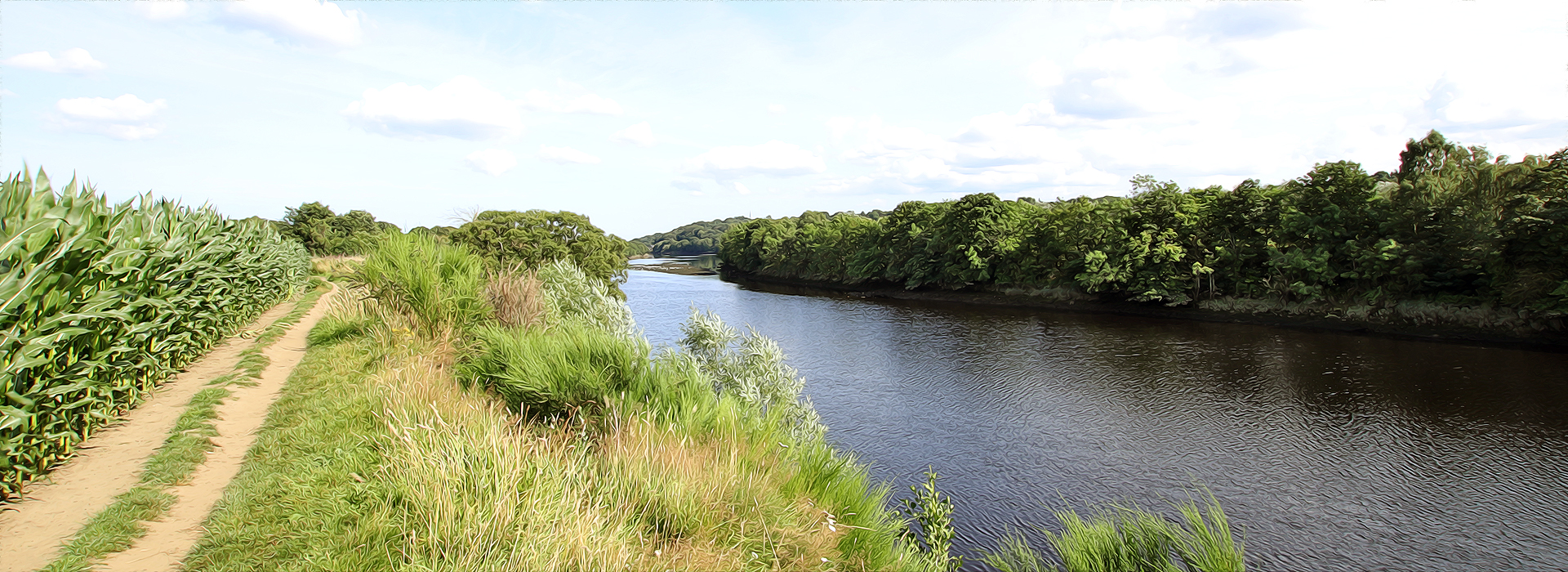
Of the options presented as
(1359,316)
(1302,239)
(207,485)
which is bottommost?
(1359,316)

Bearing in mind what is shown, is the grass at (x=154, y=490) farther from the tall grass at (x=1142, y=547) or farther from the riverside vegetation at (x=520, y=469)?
the tall grass at (x=1142, y=547)

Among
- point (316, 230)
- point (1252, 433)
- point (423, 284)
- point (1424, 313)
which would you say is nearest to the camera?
point (423, 284)

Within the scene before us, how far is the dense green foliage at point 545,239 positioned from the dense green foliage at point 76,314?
26.0 m

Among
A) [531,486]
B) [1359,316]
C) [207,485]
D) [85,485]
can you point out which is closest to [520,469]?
[531,486]

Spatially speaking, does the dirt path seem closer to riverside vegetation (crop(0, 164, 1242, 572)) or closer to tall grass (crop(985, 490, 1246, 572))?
riverside vegetation (crop(0, 164, 1242, 572))

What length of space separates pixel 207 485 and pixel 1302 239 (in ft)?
130

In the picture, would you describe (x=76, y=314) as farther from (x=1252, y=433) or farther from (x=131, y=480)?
(x=1252, y=433)

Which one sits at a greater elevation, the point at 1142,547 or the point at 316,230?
the point at 316,230

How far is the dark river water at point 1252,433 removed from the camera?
37.3 feet

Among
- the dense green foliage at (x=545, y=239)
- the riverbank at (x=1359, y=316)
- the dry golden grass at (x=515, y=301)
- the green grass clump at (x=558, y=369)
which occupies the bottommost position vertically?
the riverbank at (x=1359, y=316)

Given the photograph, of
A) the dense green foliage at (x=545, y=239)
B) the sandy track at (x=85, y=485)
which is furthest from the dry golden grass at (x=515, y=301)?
the dense green foliage at (x=545, y=239)

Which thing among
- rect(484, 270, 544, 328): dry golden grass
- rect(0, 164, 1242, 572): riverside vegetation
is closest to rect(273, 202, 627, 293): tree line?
rect(484, 270, 544, 328): dry golden grass

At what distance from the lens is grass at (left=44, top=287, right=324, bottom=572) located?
421 cm

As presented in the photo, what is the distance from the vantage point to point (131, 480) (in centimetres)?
533
